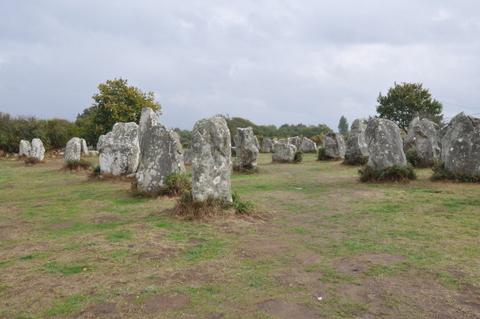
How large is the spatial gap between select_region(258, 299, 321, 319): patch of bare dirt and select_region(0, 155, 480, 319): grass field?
13 mm

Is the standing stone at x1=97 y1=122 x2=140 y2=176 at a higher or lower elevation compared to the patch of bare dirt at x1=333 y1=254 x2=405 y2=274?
higher

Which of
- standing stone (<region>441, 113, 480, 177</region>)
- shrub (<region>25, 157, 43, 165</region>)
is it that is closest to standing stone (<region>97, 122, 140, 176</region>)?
standing stone (<region>441, 113, 480, 177</region>)

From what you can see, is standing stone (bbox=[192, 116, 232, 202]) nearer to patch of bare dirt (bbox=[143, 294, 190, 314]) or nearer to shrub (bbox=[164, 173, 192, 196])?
shrub (bbox=[164, 173, 192, 196])

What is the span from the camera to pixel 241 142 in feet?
66.0

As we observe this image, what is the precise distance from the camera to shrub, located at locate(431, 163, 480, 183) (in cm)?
1374

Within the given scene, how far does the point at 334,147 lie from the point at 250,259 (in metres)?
19.7

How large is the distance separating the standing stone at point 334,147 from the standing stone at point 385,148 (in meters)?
10.0

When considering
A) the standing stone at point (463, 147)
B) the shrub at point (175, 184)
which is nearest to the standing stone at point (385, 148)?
the standing stone at point (463, 147)

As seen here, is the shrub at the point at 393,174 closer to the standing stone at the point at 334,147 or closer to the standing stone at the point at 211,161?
the standing stone at the point at 211,161

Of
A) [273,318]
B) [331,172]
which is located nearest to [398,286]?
[273,318]

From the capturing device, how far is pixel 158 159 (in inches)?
504

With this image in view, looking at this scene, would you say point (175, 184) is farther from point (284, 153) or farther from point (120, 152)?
point (284, 153)

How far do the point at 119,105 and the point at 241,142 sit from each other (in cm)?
1667

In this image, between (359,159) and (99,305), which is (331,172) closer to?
(359,159)
